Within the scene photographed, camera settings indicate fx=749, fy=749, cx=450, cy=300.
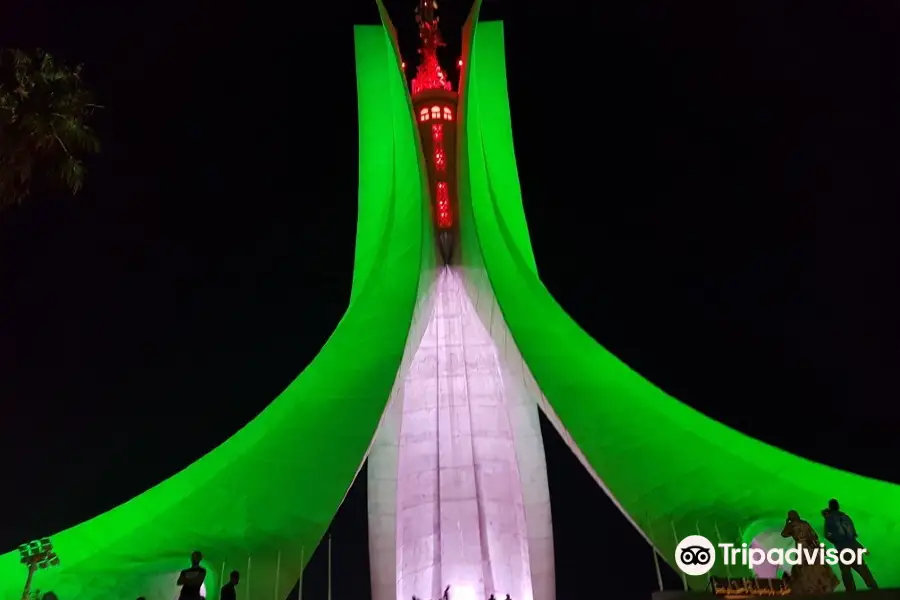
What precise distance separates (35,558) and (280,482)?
6.05 feet

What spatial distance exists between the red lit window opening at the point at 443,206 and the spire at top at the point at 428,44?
1.74 meters

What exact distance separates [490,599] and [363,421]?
3222 mm

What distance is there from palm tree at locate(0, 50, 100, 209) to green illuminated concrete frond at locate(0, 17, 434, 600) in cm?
271

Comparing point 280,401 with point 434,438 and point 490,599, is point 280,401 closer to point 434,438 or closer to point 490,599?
point 434,438

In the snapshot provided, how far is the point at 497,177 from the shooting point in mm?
9523

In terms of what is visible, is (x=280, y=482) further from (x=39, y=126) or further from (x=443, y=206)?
(x=443, y=206)

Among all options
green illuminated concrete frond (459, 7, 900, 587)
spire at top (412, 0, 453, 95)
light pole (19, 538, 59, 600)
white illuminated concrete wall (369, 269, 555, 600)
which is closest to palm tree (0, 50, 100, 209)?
light pole (19, 538, 59, 600)

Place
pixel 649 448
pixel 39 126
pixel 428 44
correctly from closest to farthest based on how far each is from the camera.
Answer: pixel 39 126 → pixel 649 448 → pixel 428 44

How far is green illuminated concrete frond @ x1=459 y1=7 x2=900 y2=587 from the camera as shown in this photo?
609 cm

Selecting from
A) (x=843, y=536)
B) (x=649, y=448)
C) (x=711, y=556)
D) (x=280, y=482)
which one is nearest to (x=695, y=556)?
(x=711, y=556)

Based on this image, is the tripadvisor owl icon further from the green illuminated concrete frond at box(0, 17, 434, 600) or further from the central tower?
the central tower

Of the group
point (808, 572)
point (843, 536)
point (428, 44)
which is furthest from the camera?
point (428, 44)

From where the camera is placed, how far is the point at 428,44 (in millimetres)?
A: 10547

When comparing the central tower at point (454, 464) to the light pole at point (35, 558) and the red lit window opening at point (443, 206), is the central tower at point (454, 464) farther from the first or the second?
the light pole at point (35, 558)
